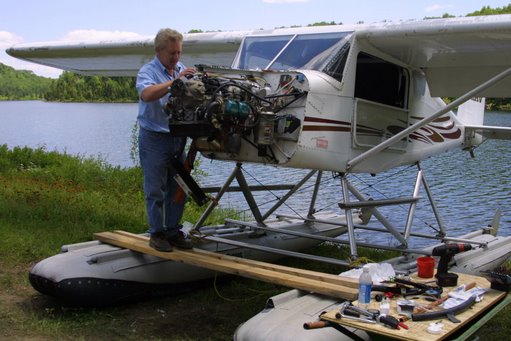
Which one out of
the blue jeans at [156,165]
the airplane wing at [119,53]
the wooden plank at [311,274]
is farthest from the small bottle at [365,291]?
the airplane wing at [119,53]

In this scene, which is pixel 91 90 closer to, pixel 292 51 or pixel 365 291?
pixel 292 51

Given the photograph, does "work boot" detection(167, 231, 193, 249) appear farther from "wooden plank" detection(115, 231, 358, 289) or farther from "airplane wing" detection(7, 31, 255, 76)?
"airplane wing" detection(7, 31, 255, 76)

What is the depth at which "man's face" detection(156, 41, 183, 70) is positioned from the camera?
5.36m

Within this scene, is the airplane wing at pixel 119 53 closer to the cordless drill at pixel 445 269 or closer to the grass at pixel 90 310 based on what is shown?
the grass at pixel 90 310

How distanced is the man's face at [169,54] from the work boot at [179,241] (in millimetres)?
1647

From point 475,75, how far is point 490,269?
2.29m

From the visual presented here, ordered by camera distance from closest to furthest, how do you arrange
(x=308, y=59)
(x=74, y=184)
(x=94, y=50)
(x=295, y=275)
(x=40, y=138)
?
(x=295, y=275)
(x=308, y=59)
(x=94, y=50)
(x=74, y=184)
(x=40, y=138)

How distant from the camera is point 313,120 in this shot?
5.32 m

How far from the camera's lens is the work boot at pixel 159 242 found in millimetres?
5594

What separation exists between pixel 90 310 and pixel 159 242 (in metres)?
0.87

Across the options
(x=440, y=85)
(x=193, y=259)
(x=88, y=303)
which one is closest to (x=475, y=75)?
(x=440, y=85)

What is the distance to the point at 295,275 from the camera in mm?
4852

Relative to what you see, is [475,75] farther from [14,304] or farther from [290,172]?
[290,172]

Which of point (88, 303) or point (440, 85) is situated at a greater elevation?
point (440, 85)
